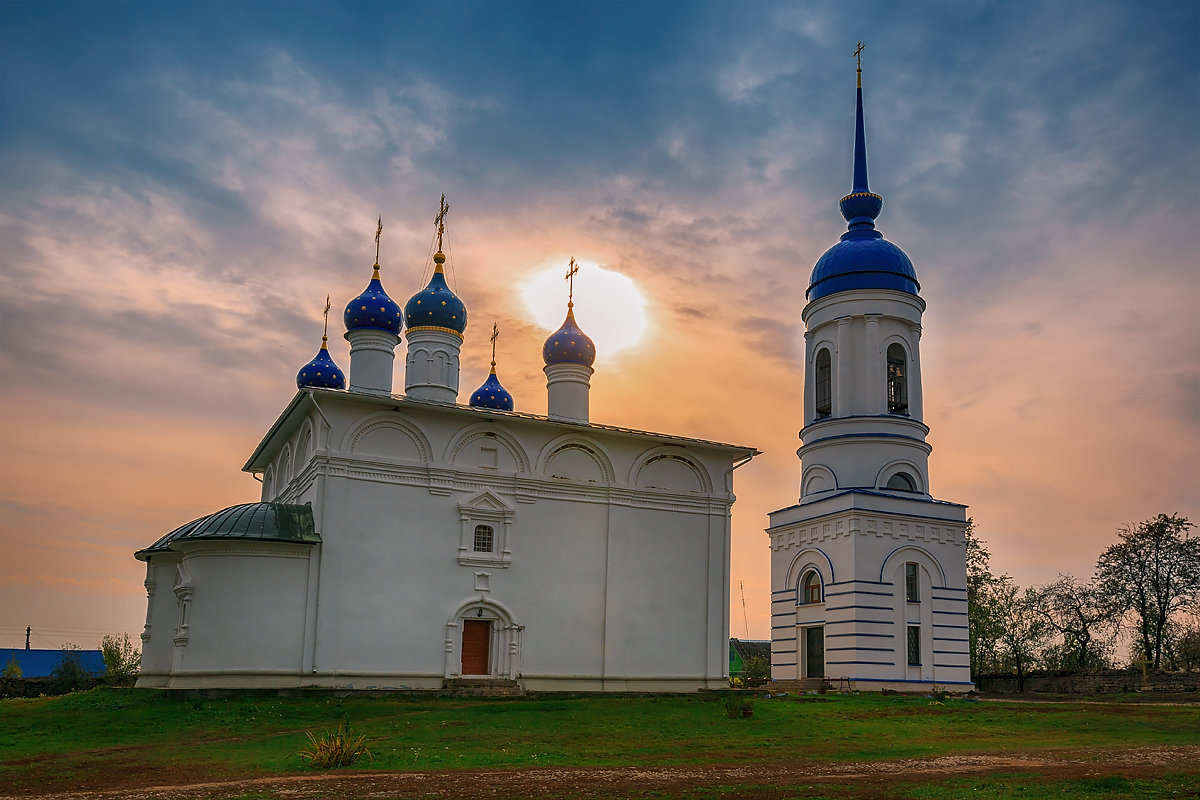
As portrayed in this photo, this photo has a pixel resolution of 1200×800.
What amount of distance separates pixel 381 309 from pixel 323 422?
5358 mm

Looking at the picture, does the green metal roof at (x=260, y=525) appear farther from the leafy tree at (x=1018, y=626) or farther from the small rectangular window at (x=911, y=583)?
the leafy tree at (x=1018, y=626)

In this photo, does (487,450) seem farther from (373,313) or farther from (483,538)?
(373,313)

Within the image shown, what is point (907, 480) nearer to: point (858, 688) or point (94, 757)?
point (858, 688)

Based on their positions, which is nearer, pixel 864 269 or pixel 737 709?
pixel 737 709

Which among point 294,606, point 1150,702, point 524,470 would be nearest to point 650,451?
point 524,470

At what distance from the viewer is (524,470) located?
21375 mm

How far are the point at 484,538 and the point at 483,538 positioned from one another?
20 millimetres

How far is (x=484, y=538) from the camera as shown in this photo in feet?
68.4

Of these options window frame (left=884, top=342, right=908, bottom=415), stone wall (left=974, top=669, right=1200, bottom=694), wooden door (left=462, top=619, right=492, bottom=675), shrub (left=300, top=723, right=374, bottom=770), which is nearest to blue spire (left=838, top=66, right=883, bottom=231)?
window frame (left=884, top=342, right=908, bottom=415)

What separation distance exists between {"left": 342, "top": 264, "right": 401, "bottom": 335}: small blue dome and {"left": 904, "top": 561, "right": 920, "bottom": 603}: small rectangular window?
1450 cm

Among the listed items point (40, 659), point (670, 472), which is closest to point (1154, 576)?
point (670, 472)

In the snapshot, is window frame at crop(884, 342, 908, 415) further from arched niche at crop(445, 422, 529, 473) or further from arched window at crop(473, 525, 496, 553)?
arched window at crop(473, 525, 496, 553)

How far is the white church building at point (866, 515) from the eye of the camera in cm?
2658

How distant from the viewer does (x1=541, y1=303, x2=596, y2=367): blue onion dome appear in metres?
25.6
